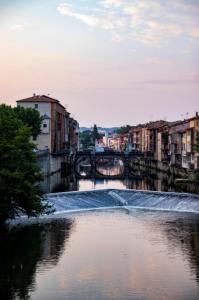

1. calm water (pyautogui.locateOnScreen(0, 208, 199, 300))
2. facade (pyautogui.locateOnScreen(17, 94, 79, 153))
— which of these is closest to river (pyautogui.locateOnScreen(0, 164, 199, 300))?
calm water (pyautogui.locateOnScreen(0, 208, 199, 300))

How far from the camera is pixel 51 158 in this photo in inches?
3125

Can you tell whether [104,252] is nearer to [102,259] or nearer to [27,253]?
[102,259]

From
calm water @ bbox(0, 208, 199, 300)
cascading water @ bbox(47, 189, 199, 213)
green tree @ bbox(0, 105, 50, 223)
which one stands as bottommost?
calm water @ bbox(0, 208, 199, 300)

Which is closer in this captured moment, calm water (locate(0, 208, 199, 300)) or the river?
calm water (locate(0, 208, 199, 300))

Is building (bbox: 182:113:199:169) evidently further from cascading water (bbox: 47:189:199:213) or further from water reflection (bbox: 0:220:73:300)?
water reflection (bbox: 0:220:73:300)

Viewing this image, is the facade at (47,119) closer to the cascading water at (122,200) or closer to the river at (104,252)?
the cascading water at (122,200)

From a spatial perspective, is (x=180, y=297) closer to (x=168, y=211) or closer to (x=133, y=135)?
(x=168, y=211)

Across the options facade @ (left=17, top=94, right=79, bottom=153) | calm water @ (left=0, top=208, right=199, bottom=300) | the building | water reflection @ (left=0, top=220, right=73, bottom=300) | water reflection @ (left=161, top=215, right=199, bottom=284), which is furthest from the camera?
facade @ (left=17, top=94, right=79, bottom=153)

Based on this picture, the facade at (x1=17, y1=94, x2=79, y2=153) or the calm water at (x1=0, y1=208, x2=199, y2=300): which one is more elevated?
the facade at (x1=17, y1=94, x2=79, y2=153)

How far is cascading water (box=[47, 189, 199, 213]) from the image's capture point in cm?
4203

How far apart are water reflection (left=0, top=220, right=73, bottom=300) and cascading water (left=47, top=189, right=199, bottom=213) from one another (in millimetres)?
6009

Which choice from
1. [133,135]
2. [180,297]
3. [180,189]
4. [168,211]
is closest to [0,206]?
[180,297]

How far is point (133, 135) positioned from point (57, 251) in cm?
12517

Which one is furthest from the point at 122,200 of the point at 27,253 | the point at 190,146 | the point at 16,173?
the point at 190,146
